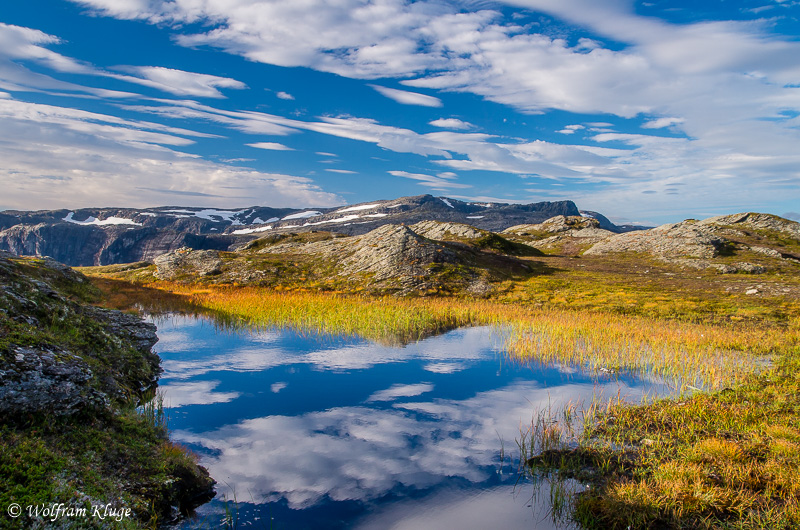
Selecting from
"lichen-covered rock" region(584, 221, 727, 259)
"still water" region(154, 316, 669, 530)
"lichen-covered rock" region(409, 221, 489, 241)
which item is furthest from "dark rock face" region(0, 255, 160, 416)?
"lichen-covered rock" region(584, 221, 727, 259)

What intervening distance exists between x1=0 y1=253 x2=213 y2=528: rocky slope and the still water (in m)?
0.88

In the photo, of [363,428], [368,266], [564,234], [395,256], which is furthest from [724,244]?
[363,428]

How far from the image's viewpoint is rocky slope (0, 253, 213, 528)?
6332mm

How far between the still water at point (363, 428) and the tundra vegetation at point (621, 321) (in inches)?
59.2

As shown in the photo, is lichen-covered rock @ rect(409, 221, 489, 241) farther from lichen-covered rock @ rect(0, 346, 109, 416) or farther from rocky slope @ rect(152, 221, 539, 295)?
lichen-covered rock @ rect(0, 346, 109, 416)

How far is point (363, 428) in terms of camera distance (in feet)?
38.5

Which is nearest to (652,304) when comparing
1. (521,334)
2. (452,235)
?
(521,334)

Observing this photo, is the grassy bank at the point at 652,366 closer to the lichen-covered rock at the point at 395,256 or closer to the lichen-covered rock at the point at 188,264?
the lichen-covered rock at the point at 395,256

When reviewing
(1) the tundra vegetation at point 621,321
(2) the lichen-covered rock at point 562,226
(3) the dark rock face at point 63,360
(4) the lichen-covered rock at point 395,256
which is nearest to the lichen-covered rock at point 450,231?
(1) the tundra vegetation at point 621,321

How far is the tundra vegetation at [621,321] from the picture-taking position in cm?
871

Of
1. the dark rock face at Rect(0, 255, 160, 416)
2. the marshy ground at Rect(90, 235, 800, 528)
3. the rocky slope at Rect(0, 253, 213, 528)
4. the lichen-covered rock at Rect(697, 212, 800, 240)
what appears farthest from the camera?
the lichen-covered rock at Rect(697, 212, 800, 240)

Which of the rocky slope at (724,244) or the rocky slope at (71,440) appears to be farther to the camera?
the rocky slope at (724,244)

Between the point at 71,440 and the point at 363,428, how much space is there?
683 cm

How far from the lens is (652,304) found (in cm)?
3350
